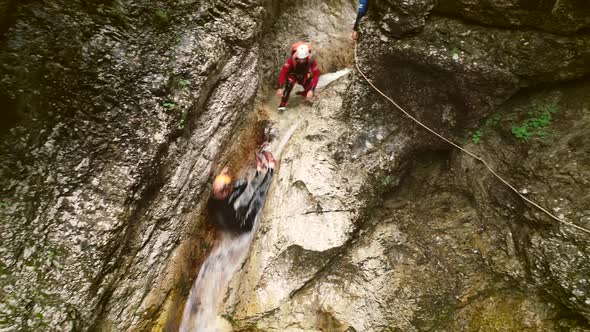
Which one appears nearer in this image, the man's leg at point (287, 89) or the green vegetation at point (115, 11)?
the green vegetation at point (115, 11)

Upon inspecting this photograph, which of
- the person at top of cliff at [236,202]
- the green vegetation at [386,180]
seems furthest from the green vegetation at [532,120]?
the person at top of cliff at [236,202]

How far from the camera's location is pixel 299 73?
711 cm

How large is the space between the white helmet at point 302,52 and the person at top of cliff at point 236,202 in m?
2.35

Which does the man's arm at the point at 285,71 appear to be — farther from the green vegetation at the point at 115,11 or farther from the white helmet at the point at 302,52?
the green vegetation at the point at 115,11

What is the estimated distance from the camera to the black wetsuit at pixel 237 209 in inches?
244

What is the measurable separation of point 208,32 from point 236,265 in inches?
162

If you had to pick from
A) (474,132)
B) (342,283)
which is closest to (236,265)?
(342,283)

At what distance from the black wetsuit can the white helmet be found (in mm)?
2647

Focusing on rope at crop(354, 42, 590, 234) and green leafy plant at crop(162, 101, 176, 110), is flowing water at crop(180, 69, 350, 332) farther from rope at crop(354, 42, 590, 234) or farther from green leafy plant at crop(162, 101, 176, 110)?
green leafy plant at crop(162, 101, 176, 110)

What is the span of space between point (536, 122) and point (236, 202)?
4925 mm

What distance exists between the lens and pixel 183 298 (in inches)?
216

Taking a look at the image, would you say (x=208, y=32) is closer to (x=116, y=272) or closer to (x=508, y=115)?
(x=116, y=272)

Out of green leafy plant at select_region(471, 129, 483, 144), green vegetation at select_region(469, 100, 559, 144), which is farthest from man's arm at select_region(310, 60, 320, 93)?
green vegetation at select_region(469, 100, 559, 144)

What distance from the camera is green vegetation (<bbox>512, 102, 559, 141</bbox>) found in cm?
455
